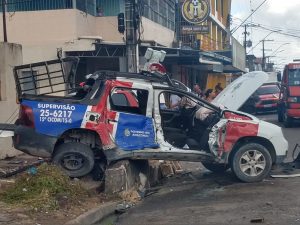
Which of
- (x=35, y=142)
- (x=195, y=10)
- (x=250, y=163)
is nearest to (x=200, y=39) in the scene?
(x=195, y=10)

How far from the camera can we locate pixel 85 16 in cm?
2331

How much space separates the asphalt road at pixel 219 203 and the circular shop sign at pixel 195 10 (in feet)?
67.7

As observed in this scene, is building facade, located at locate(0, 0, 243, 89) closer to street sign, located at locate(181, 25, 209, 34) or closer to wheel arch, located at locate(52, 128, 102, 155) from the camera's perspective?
street sign, located at locate(181, 25, 209, 34)

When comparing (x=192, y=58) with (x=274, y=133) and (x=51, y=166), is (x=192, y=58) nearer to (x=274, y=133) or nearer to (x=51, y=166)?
(x=274, y=133)

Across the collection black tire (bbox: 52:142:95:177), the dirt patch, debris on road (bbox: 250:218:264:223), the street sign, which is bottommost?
debris on road (bbox: 250:218:264:223)

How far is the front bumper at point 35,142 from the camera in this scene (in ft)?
32.2

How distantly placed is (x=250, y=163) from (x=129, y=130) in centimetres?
225

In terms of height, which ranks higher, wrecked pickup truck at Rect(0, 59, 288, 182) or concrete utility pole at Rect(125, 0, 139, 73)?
concrete utility pole at Rect(125, 0, 139, 73)

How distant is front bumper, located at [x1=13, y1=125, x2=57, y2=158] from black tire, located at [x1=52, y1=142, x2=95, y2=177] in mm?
182

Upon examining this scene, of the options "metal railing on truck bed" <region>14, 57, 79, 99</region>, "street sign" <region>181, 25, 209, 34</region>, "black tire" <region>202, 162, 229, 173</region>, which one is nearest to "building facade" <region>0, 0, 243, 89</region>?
"street sign" <region>181, 25, 209, 34</region>

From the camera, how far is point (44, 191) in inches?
333

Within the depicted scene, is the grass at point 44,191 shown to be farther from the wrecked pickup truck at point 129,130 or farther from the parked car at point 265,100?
the parked car at point 265,100

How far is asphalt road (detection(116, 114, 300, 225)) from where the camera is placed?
779 cm

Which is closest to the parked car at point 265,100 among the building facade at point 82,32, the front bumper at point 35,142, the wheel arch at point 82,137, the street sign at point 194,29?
the building facade at point 82,32
